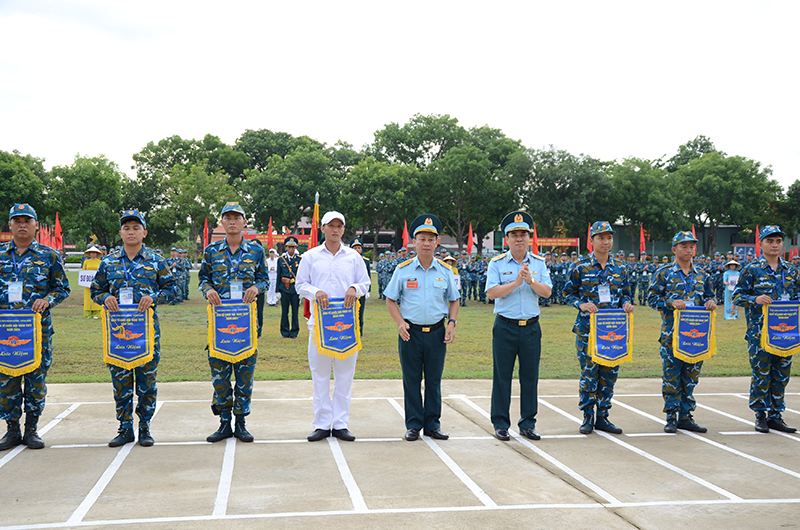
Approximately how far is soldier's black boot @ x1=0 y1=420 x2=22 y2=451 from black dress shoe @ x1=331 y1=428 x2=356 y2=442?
2602 millimetres

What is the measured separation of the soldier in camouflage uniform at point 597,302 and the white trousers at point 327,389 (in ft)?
7.06

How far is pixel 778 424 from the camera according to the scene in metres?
6.13

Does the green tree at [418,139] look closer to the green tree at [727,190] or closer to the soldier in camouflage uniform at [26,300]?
the green tree at [727,190]

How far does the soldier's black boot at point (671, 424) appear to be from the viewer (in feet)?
19.9

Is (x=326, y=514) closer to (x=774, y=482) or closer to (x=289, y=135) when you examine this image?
(x=774, y=482)

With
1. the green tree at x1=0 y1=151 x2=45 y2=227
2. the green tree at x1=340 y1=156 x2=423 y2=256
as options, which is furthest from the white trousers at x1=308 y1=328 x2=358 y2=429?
the green tree at x1=0 y1=151 x2=45 y2=227

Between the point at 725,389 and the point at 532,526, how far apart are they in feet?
17.8

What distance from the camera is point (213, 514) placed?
3906mm

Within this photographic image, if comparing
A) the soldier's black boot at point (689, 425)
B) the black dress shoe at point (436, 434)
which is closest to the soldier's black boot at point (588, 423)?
the soldier's black boot at point (689, 425)

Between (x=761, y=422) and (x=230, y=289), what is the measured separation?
511cm

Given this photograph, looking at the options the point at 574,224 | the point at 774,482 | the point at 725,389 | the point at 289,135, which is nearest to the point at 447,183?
the point at 574,224

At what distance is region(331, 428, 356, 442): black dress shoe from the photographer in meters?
5.62

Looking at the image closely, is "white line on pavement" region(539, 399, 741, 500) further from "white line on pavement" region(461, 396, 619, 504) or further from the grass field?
the grass field

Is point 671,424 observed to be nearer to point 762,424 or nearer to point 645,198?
point 762,424
